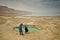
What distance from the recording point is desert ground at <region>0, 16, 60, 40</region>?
270 centimetres

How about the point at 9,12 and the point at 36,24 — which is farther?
the point at 9,12

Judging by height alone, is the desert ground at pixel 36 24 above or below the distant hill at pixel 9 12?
below

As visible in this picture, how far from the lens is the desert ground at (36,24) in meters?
2.70

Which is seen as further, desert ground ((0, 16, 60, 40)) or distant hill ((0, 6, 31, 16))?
distant hill ((0, 6, 31, 16))

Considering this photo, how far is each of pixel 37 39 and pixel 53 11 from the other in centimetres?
106

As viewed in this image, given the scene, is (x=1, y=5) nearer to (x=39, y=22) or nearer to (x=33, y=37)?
(x=39, y=22)

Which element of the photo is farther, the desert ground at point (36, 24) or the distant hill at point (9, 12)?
the distant hill at point (9, 12)

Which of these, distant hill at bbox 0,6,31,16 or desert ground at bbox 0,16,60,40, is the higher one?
distant hill at bbox 0,6,31,16

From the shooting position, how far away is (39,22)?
3.18 metres

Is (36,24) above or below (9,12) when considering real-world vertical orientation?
below

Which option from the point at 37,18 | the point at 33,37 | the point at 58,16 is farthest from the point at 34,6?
the point at 33,37

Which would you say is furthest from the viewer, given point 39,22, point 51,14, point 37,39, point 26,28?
point 51,14

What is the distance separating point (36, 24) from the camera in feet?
10.2

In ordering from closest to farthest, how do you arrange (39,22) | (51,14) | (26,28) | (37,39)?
(37,39) < (26,28) < (39,22) < (51,14)
